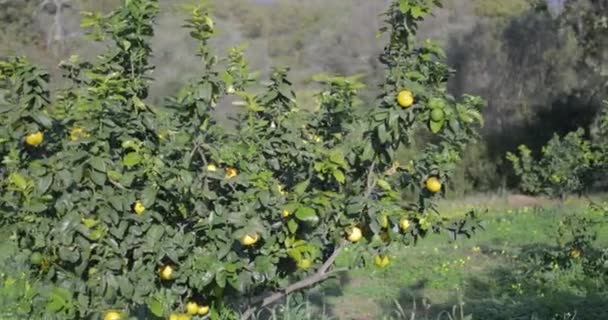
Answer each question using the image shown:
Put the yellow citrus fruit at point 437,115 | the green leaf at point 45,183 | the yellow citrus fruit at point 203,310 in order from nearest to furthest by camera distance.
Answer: the green leaf at point 45,183, the yellow citrus fruit at point 437,115, the yellow citrus fruit at point 203,310

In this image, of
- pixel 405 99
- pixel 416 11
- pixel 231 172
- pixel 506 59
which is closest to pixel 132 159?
pixel 231 172

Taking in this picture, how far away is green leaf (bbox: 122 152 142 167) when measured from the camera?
3113 millimetres

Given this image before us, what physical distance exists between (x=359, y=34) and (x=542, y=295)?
2628 cm

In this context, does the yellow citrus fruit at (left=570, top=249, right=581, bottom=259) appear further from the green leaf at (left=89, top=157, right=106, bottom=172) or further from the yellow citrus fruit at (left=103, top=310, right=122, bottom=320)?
the green leaf at (left=89, top=157, right=106, bottom=172)

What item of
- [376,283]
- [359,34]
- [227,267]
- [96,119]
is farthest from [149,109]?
[359,34]

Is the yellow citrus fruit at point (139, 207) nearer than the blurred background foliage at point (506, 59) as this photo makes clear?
Yes

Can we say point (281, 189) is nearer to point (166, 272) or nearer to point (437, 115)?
point (166, 272)

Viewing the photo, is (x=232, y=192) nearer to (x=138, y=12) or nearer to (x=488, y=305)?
(x=138, y=12)

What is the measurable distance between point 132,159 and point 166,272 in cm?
46

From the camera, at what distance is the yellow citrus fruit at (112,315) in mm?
3104

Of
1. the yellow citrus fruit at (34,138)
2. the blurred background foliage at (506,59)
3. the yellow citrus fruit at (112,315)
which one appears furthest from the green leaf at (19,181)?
the blurred background foliage at (506,59)

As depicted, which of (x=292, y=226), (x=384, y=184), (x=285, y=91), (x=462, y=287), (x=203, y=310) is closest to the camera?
(x=292, y=226)

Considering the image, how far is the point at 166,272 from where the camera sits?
3.23 m

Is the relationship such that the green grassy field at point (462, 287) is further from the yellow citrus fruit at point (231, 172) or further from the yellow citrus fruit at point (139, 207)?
the yellow citrus fruit at point (231, 172)
